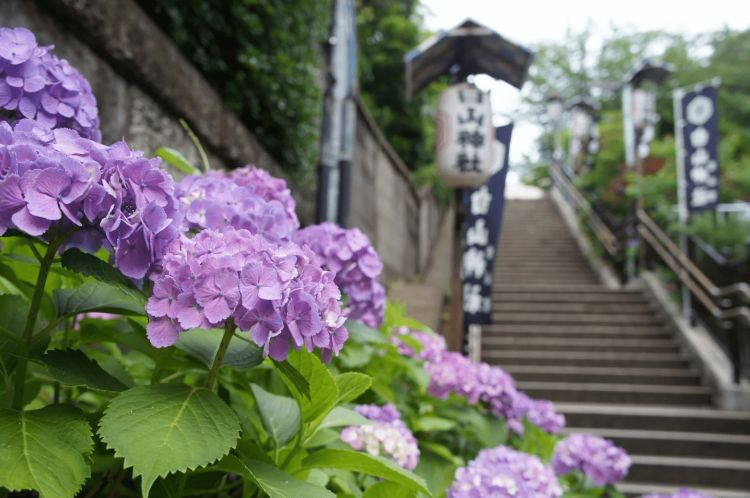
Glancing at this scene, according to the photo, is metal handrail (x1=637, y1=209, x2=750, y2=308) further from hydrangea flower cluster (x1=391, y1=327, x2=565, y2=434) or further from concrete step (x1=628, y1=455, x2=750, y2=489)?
hydrangea flower cluster (x1=391, y1=327, x2=565, y2=434)

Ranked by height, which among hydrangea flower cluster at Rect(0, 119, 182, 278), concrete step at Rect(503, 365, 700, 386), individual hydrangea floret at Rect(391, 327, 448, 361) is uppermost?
hydrangea flower cluster at Rect(0, 119, 182, 278)

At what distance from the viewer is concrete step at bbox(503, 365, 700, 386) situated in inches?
260

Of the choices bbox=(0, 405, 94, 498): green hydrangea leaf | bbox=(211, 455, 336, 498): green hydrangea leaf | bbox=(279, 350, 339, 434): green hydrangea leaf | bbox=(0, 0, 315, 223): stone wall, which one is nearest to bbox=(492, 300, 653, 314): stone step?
bbox=(0, 0, 315, 223): stone wall

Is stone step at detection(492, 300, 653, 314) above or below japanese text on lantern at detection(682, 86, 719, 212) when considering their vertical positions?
below

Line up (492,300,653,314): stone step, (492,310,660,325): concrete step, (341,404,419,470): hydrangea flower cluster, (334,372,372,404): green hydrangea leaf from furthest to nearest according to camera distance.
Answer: (492,300,653,314): stone step, (492,310,660,325): concrete step, (341,404,419,470): hydrangea flower cluster, (334,372,372,404): green hydrangea leaf

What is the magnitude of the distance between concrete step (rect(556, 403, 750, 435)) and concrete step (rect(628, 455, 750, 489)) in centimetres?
64

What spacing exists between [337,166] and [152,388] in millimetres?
4041

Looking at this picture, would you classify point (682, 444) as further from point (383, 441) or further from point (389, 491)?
point (389, 491)

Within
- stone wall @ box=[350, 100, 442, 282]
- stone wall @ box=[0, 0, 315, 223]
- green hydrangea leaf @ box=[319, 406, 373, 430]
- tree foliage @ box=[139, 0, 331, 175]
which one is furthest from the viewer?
stone wall @ box=[350, 100, 442, 282]

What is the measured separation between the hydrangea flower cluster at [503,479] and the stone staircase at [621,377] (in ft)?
12.0

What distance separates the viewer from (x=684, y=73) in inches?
815

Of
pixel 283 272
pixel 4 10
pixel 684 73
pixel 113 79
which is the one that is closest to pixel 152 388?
pixel 283 272

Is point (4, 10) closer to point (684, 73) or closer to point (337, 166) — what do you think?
point (337, 166)

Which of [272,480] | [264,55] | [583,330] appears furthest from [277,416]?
[583,330]
